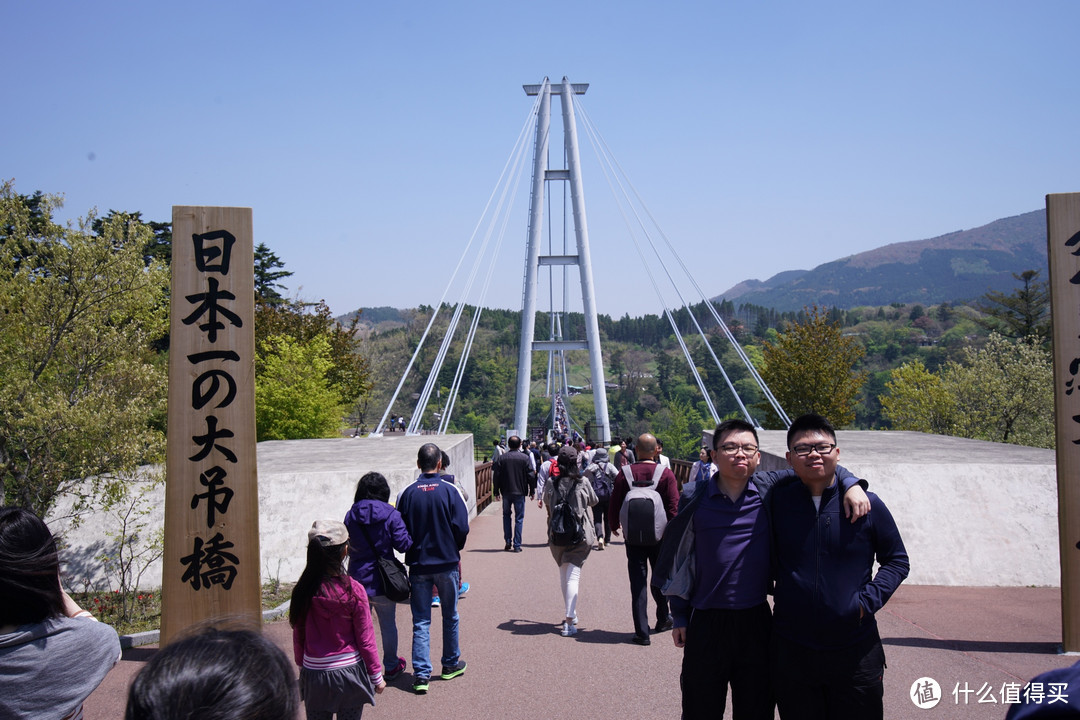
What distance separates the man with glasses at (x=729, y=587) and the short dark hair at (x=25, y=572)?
1908 millimetres

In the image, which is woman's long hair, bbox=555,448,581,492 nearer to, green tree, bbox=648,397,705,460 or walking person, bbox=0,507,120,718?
walking person, bbox=0,507,120,718

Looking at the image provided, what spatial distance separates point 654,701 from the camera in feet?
13.2

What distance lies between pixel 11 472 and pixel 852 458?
7.15 m

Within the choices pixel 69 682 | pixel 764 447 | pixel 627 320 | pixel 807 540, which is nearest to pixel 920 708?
pixel 807 540

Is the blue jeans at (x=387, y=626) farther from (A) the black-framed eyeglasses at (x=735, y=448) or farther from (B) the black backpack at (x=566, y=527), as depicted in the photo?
(A) the black-framed eyeglasses at (x=735, y=448)

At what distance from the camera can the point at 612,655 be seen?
4.81 m

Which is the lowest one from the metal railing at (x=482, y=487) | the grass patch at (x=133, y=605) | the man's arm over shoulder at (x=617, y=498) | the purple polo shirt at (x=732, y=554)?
the metal railing at (x=482, y=487)

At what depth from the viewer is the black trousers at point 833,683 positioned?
2.53 m

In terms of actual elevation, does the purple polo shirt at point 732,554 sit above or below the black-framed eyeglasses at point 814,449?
below

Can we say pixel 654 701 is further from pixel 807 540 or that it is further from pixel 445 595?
→ pixel 807 540

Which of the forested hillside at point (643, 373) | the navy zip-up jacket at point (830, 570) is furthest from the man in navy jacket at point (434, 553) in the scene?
the forested hillside at point (643, 373)

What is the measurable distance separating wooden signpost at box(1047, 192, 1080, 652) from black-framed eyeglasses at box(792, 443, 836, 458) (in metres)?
2.88

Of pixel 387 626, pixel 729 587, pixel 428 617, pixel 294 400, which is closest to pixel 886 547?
pixel 729 587

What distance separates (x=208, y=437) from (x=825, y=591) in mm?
3178
